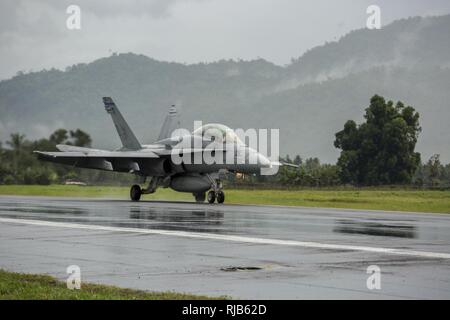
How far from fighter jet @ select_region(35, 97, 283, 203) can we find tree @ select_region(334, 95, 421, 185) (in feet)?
188

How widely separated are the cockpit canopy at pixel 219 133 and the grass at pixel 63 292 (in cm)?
2243

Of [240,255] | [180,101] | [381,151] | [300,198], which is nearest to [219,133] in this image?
[300,198]

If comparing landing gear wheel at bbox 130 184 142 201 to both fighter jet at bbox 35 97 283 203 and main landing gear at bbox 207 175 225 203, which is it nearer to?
fighter jet at bbox 35 97 283 203

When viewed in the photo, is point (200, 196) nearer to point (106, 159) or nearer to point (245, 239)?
point (106, 159)

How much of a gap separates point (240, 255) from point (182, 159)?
21.0 metres

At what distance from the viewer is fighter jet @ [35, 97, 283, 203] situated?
31062 millimetres

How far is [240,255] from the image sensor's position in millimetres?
11875

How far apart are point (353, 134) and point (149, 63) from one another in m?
40.1

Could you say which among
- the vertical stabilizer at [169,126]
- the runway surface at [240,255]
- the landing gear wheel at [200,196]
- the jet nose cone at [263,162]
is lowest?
the runway surface at [240,255]

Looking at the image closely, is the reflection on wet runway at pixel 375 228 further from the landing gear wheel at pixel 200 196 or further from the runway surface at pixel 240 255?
the landing gear wheel at pixel 200 196

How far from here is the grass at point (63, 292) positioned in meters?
8.04

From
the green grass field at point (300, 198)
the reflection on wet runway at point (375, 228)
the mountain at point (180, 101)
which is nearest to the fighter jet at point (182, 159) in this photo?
A: the mountain at point (180, 101)

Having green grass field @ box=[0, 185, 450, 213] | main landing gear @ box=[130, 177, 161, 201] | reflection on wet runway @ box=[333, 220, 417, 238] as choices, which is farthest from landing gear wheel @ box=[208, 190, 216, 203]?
reflection on wet runway @ box=[333, 220, 417, 238]

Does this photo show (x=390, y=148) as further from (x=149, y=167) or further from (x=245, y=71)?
(x=245, y=71)
